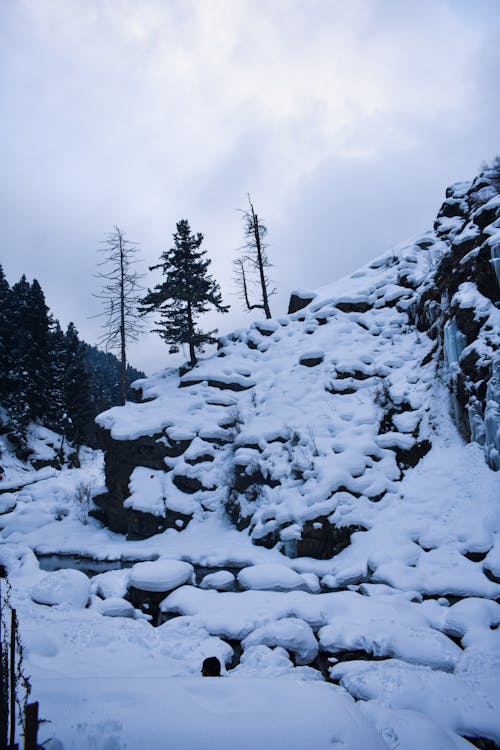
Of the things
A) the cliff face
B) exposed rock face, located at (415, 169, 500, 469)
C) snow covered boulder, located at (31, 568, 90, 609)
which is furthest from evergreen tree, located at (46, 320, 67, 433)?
exposed rock face, located at (415, 169, 500, 469)

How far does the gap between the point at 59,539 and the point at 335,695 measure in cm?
1358

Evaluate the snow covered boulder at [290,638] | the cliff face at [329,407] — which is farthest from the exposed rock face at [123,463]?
the snow covered boulder at [290,638]

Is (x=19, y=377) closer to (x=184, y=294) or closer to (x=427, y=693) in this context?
(x=184, y=294)

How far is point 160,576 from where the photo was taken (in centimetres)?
895

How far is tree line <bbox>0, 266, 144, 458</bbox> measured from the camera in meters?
30.2

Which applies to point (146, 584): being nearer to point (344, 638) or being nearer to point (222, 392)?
point (344, 638)

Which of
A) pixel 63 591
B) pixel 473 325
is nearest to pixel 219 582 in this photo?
pixel 63 591

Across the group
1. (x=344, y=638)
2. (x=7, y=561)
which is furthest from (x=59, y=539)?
(x=344, y=638)

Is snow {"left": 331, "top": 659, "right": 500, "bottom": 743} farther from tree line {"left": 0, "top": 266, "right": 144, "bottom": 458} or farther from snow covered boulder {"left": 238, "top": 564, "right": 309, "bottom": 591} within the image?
tree line {"left": 0, "top": 266, "right": 144, "bottom": 458}

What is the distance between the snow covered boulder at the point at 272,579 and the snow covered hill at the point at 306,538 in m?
0.05

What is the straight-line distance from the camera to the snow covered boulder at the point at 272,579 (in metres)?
8.50

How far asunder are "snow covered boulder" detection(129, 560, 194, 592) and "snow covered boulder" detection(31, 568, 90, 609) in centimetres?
107

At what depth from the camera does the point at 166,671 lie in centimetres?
566

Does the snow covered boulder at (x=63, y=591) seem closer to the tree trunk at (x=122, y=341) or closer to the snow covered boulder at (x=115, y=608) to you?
the snow covered boulder at (x=115, y=608)
